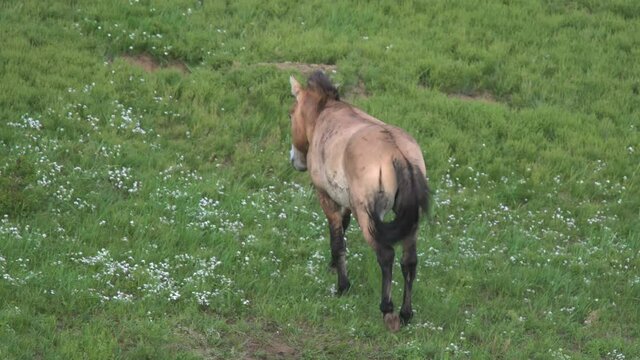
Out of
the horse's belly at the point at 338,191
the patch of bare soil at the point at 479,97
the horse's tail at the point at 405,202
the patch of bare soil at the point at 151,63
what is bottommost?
the patch of bare soil at the point at 479,97

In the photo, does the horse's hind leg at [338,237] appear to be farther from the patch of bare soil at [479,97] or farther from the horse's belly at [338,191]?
the patch of bare soil at [479,97]

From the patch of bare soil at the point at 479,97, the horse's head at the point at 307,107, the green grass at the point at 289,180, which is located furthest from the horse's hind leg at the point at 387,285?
the patch of bare soil at the point at 479,97

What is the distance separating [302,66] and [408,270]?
6296 mm

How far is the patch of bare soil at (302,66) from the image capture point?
48.4ft

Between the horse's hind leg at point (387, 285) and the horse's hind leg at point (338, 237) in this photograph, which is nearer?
the horse's hind leg at point (387, 285)

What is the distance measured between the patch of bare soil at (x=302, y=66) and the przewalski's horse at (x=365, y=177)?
392 cm

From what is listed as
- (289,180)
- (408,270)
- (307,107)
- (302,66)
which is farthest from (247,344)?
(302,66)

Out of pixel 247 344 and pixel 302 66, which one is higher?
pixel 302 66

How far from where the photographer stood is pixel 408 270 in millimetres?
9211

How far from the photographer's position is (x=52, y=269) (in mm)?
9289

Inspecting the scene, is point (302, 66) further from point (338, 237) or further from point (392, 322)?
point (392, 322)

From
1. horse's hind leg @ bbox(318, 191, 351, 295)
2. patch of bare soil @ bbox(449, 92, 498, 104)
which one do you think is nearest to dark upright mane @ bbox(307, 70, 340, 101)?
horse's hind leg @ bbox(318, 191, 351, 295)

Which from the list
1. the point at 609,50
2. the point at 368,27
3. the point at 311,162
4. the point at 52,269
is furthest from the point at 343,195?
the point at 609,50

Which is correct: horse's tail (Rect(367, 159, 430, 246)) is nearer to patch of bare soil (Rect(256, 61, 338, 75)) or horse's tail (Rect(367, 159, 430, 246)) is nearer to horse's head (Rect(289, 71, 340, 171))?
horse's head (Rect(289, 71, 340, 171))
